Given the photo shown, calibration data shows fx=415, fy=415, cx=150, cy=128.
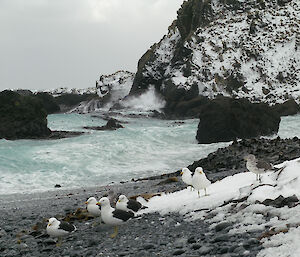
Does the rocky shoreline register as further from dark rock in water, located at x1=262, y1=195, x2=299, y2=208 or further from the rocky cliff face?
the rocky cliff face

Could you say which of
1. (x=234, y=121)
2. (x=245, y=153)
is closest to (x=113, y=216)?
(x=245, y=153)

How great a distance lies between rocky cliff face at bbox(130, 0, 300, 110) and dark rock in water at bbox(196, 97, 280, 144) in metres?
33.2

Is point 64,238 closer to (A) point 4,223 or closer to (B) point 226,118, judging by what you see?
(A) point 4,223

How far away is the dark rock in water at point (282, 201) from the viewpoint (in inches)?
260

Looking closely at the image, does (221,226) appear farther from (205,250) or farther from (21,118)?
(21,118)

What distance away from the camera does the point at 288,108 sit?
6234 centimetres

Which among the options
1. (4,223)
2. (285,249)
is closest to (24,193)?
(4,223)

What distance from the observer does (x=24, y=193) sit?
18156 mm

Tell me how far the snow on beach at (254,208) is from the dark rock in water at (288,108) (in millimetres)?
54663

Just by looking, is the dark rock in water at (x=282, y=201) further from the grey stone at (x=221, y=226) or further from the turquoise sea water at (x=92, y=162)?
the turquoise sea water at (x=92, y=162)

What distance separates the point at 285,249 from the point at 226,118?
30.7 m

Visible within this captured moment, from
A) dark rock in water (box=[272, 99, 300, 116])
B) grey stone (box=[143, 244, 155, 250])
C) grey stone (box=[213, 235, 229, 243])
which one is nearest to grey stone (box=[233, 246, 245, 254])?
grey stone (box=[213, 235, 229, 243])

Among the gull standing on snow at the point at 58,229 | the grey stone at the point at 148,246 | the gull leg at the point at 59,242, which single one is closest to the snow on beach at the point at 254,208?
the grey stone at the point at 148,246

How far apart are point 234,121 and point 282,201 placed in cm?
2888
